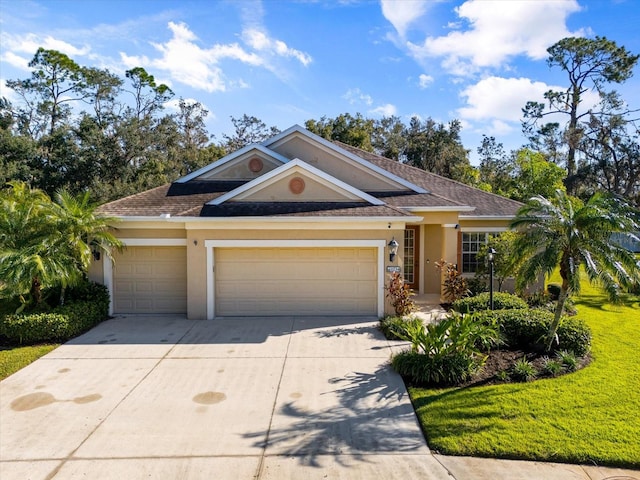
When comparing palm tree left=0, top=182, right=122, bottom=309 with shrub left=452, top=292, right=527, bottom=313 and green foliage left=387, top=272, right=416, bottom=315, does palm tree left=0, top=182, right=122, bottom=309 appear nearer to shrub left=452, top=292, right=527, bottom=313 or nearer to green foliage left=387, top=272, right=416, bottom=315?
green foliage left=387, top=272, right=416, bottom=315

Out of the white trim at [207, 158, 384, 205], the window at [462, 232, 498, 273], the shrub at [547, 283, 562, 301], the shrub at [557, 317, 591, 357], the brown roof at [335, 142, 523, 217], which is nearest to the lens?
the shrub at [557, 317, 591, 357]

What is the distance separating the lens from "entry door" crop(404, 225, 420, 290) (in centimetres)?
1531

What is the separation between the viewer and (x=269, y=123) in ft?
142

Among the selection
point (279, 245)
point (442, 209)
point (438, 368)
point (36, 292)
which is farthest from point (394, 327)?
point (36, 292)

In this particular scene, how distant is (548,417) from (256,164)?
11981 mm

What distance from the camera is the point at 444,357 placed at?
748 cm

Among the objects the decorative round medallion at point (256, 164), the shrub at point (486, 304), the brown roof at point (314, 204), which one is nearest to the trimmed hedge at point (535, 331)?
the shrub at point (486, 304)

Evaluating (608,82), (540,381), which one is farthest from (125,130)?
(608,82)

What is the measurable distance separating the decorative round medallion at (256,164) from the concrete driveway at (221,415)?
23.2 feet

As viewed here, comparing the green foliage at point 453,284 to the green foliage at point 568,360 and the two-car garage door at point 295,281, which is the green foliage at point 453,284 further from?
the green foliage at point 568,360

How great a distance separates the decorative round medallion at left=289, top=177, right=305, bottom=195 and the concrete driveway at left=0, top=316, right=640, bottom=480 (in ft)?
15.2

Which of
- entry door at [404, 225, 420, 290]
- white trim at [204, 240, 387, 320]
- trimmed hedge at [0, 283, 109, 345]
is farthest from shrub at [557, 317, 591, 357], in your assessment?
trimmed hedge at [0, 283, 109, 345]

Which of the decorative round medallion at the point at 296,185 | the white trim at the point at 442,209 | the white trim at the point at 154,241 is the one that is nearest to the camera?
the white trim at the point at 154,241

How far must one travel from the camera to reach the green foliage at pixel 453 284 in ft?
42.5
